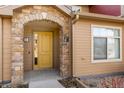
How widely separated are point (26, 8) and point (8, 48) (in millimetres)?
1716

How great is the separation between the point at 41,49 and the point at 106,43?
12.2ft

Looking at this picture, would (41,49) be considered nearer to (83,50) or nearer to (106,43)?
(83,50)

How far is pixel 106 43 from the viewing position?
6.55 meters

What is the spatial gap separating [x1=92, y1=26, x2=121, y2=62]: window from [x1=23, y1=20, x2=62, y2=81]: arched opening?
2312 millimetres

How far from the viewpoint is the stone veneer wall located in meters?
5.09

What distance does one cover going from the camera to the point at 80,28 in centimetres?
598

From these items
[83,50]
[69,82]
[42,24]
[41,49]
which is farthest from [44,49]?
[69,82]

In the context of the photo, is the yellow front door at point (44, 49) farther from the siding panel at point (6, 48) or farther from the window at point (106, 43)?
the window at point (106, 43)

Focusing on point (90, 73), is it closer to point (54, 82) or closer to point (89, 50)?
point (89, 50)

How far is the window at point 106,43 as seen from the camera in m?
6.32

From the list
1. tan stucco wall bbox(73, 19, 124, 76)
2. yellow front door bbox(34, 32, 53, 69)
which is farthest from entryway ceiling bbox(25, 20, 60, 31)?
tan stucco wall bbox(73, 19, 124, 76)

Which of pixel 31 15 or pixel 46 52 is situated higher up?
pixel 31 15
